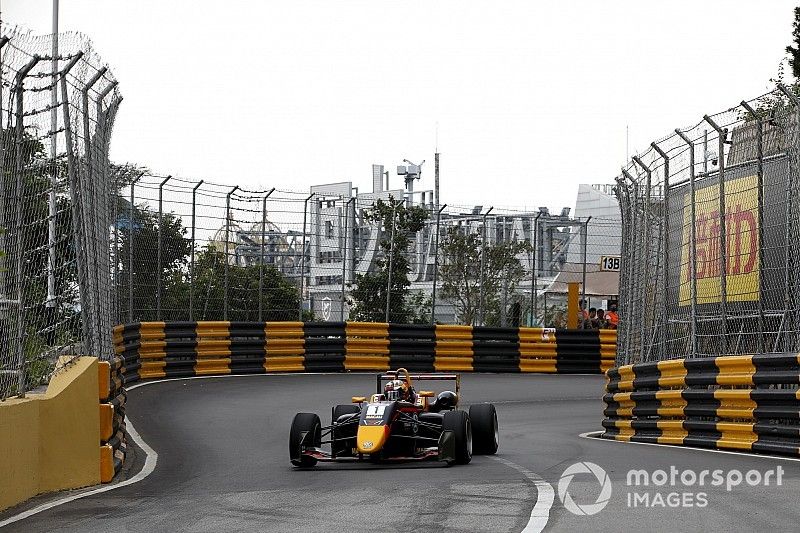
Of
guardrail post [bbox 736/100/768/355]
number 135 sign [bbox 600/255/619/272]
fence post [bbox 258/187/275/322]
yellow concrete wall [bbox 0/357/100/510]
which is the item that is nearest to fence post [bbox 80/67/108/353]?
yellow concrete wall [bbox 0/357/100/510]

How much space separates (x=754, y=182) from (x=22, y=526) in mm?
8492

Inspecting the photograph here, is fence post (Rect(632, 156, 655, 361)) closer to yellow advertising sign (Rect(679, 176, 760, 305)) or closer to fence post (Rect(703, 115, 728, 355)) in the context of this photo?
yellow advertising sign (Rect(679, 176, 760, 305))

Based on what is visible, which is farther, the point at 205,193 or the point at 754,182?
the point at 205,193

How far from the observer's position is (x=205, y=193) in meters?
23.2

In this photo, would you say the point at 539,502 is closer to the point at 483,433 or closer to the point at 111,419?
the point at 483,433

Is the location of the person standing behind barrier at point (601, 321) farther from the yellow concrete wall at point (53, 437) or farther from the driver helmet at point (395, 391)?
the yellow concrete wall at point (53, 437)

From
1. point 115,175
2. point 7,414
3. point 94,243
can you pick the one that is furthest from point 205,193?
point 7,414

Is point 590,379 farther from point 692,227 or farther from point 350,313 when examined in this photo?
point 692,227

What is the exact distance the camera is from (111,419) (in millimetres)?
11141

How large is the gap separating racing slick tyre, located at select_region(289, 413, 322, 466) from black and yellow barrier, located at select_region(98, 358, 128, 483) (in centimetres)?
158

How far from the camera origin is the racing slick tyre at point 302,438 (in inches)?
455

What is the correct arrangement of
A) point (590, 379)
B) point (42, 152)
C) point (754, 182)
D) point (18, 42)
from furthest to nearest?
point (590, 379) → point (754, 182) → point (42, 152) → point (18, 42)

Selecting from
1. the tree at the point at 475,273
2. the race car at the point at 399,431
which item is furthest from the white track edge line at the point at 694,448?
the tree at the point at 475,273

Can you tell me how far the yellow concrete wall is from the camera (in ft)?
29.2
